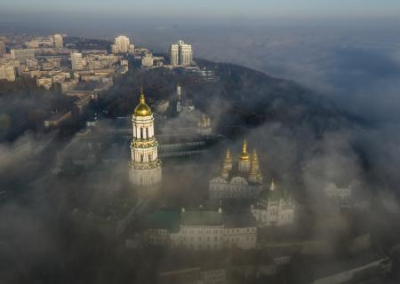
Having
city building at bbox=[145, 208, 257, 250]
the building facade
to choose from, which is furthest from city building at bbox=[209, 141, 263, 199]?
the building facade

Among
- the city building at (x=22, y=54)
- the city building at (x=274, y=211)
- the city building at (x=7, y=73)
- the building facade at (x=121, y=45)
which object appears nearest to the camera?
the city building at (x=274, y=211)

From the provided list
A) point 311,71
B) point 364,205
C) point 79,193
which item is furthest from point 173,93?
point 364,205

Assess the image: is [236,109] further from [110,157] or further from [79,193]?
[79,193]

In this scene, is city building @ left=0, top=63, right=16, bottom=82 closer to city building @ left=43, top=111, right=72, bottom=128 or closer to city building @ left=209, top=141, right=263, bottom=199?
city building @ left=43, top=111, right=72, bottom=128

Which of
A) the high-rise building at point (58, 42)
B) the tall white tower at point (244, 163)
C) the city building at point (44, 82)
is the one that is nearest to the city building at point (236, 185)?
the tall white tower at point (244, 163)

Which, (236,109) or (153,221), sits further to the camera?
(236,109)

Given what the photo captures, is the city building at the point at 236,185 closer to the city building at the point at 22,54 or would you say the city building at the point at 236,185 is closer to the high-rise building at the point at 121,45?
the city building at the point at 22,54

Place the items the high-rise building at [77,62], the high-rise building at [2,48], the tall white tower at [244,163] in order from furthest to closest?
the high-rise building at [77,62] → the high-rise building at [2,48] → the tall white tower at [244,163]
